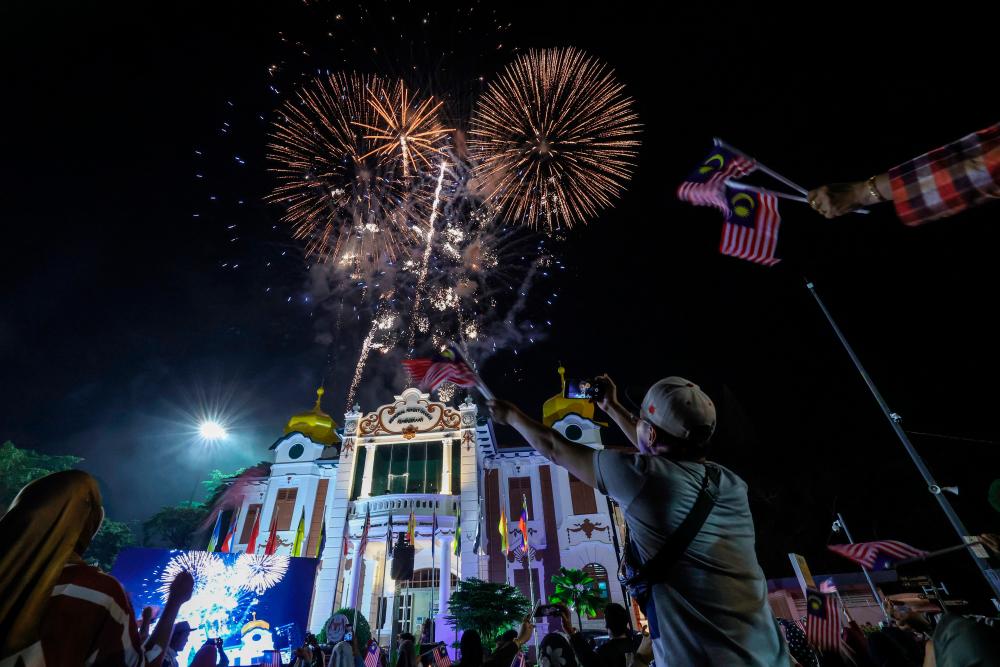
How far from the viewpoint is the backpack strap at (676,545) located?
6.26 feet

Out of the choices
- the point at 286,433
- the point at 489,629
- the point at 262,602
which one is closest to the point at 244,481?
the point at 286,433

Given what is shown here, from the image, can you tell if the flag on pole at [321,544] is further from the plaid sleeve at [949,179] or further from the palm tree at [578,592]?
the plaid sleeve at [949,179]

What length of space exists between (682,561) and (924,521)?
3156 centimetres

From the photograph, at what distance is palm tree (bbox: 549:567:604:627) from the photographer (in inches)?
907

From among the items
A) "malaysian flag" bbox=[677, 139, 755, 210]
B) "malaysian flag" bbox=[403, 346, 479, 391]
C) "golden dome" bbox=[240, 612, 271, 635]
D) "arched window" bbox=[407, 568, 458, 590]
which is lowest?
"golden dome" bbox=[240, 612, 271, 635]

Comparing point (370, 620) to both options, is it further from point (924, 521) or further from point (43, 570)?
point (924, 521)

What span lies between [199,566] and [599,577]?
1887 centimetres

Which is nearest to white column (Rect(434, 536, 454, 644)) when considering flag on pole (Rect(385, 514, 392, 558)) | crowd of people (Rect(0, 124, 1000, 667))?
flag on pole (Rect(385, 514, 392, 558))

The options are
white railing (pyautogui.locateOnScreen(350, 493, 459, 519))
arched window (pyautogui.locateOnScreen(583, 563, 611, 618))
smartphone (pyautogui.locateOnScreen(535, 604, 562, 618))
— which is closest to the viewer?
smartphone (pyautogui.locateOnScreen(535, 604, 562, 618))

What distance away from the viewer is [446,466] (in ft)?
87.8

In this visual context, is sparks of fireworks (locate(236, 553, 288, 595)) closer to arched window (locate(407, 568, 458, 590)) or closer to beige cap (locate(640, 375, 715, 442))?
arched window (locate(407, 568, 458, 590))

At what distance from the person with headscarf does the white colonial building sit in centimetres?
2239

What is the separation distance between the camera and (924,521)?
23.6 meters

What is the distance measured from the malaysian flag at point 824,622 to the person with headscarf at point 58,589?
23.1ft
